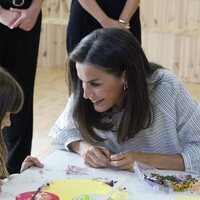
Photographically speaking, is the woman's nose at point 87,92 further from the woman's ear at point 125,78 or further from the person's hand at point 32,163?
the person's hand at point 32,163

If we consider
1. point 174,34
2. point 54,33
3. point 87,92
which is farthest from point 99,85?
point 54,33

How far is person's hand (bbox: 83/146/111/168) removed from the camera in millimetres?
1631

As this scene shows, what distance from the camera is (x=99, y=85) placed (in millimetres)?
1668

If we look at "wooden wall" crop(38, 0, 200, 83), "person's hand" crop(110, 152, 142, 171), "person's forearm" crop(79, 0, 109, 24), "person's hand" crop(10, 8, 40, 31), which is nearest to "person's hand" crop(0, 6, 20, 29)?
"person's hand" crop(10, 8, 40, 31)

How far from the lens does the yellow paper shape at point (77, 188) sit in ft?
4.70

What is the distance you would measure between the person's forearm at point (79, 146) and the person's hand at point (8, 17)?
734mm

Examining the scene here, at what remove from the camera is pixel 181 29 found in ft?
16.7

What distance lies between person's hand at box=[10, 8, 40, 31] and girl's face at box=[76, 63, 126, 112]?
0.68 meters

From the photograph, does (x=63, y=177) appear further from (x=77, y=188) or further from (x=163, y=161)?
(x=163, y=161)

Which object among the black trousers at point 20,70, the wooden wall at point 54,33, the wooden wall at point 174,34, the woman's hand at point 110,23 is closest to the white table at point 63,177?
the black trousers at point 20,70

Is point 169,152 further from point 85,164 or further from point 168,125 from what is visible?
point 85,164

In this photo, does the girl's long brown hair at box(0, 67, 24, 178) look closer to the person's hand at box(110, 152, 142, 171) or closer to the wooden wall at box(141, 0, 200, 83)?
the person's hand at box(110, 152, 142, 171)

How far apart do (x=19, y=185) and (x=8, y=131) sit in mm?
987

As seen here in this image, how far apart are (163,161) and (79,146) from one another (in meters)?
0.29
